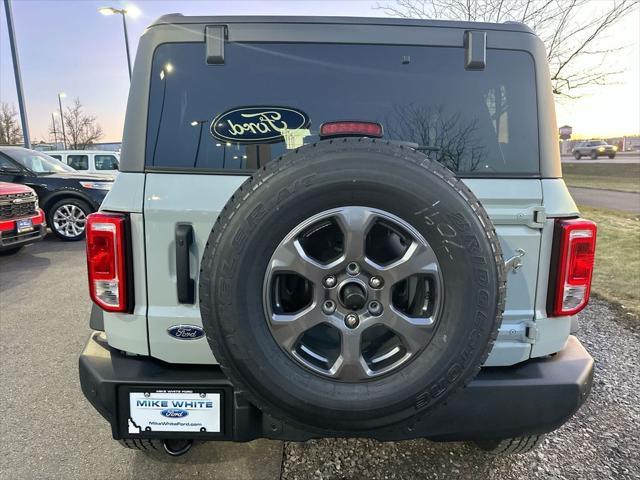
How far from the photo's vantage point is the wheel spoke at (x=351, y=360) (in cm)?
163

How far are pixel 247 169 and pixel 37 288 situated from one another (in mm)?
4916

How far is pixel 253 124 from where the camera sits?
1.90m

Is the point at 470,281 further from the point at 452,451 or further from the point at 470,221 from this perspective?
the point at 452,451

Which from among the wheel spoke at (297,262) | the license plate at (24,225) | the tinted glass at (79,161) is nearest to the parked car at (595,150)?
the tinted glass at (79,161)

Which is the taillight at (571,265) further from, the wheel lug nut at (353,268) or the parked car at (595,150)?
the parked car at (595,150)

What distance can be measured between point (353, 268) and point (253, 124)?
2.49ft

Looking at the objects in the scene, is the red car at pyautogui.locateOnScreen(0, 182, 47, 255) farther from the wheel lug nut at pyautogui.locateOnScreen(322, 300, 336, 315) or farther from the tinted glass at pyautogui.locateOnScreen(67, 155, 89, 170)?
the tinted glass at pyautogui.locateOnScreen(67, 155, 89, 170)

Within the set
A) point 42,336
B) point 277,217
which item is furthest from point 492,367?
point 42,336

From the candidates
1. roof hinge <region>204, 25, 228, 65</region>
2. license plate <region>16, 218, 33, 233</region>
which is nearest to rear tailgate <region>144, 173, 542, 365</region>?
roof hinge <region>204, 25, 228, 65</region>

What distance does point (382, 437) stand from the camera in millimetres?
1761

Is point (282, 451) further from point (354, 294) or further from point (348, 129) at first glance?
point (348, 129)

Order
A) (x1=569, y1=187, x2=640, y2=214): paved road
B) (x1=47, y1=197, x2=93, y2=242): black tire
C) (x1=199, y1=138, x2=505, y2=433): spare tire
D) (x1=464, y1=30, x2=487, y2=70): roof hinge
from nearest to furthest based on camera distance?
(x1=199, y1=138, x2=505, y2=433): spare tire → (x1=464, y1=30, x2=487, y2=70): roof hinge → (x1=47, y1=197, x2=93, y2=242): black tire → (x1=569, y1=187, x2=640, y2=214): paved road

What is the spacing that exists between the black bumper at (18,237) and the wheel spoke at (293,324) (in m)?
6.50

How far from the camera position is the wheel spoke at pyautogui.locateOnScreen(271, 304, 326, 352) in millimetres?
1621
